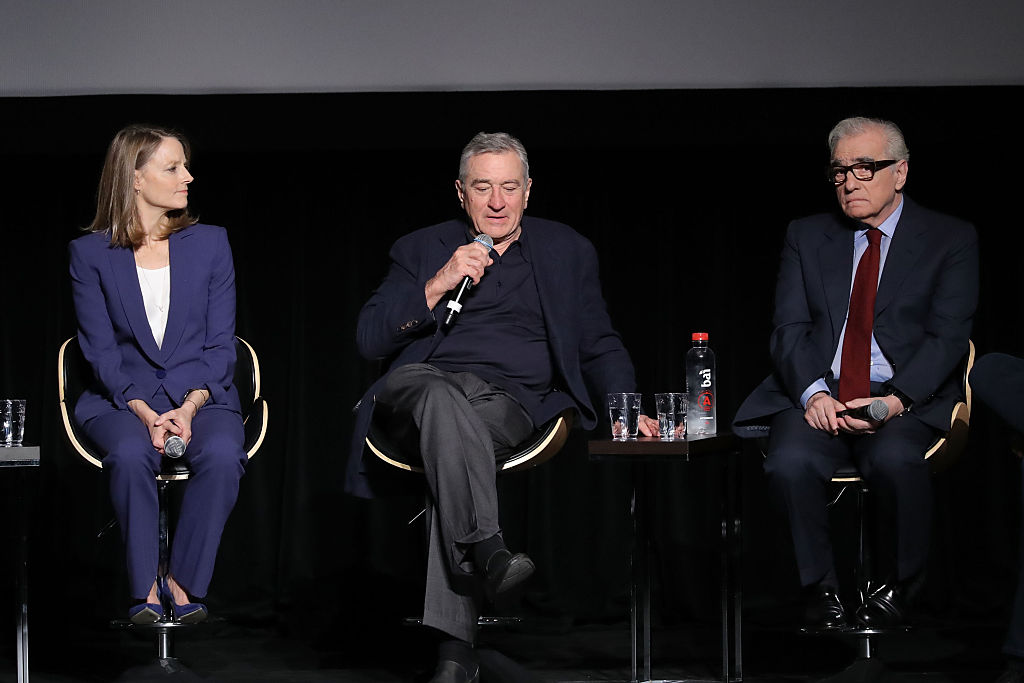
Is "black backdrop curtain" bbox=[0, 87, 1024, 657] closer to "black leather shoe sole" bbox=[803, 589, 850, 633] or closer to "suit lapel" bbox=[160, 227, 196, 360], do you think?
"suit lapel" bbox=[160, 227, 196, 360]

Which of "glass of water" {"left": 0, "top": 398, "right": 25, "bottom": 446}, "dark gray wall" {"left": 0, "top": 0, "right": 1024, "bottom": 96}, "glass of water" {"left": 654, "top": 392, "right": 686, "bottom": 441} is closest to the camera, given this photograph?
"glass of water" {"left": 654, "top": 392, "right": 686, "bottom": 441}

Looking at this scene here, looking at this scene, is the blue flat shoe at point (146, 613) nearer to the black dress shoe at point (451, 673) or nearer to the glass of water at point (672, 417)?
the black dress shoe at point (451, 673)

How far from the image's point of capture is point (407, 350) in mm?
3080

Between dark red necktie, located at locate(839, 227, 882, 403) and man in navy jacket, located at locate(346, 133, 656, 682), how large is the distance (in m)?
0.53

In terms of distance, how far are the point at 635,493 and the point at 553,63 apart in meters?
1.67

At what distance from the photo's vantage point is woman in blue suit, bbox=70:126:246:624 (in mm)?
2818

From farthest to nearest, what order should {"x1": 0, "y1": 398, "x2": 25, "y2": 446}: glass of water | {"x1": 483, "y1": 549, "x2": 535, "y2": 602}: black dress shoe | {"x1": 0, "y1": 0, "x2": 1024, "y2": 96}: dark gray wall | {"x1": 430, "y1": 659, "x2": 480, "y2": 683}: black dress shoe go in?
{"x1": 0, "y1": 0, "x2": 1024, "y2": 96}: dark gray wall → {"x1": 0, "y1": 398, "x2": 25, "y2": 446}: glass of water → {"x1": 430, "y1": 659, "x2": 480, "y2": 683}: black dress shoe → {"x1": 483, "y1": 549, "x2": 535, "y2": 602}: black dress shoe

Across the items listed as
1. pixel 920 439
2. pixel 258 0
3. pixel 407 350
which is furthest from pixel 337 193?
pixel 920 439

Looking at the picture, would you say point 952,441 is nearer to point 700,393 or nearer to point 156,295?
point 700,393

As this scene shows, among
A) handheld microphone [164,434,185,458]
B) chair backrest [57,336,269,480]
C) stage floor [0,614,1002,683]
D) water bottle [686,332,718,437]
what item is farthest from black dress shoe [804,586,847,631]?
handheld microphone [164,434,185,458]

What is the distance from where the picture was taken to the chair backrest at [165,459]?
9.68 ft

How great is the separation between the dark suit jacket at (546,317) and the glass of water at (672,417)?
0.27 m

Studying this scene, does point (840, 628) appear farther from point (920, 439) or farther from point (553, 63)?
point (553, 63)

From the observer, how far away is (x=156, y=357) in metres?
3.06
